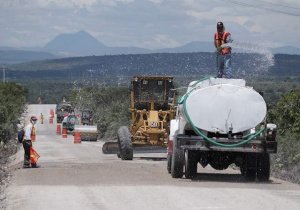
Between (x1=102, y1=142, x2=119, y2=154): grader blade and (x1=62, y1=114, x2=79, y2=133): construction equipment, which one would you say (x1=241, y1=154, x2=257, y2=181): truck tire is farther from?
(x1=62, y1=114, x2=79, y2=133): construction equipment

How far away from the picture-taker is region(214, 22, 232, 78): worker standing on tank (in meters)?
19.8

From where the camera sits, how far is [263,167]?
784 inches

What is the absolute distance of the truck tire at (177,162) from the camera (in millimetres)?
19688

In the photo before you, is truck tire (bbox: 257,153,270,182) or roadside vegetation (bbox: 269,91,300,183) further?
roadside vegetation (bbox: 269,91,300,183)

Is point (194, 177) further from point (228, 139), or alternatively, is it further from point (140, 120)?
point (140, 120)

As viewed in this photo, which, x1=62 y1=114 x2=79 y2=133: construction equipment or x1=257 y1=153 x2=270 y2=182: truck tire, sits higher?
x1=257 y1=153 x2=270 y2=182: truck tire

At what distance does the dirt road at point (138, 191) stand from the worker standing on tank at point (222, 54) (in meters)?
2.70

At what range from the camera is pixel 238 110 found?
62.4ft

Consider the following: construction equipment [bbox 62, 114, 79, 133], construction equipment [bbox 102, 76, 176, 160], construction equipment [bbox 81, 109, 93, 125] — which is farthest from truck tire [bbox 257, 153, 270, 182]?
construction equipment [bbox 81, 109, 93, 125]

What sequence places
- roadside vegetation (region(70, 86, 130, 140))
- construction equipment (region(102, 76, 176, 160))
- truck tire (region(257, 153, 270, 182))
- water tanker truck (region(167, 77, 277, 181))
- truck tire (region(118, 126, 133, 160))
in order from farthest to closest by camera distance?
roadside vegetation (region(70, 86, 130, 140))
construction equipment (region(102, 76, 176, 160))
truck tire (region(118, 126, 133, 160))
truck tire (region(257, 153, 270, 182))
water tanker truck (region(167, 77, 277, 181))

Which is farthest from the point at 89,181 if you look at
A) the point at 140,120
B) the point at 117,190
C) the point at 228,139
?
the point at 140,120

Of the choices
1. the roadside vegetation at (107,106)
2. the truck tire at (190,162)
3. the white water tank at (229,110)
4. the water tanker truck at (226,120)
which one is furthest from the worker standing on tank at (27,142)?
the roadside vegetation at (107,106)

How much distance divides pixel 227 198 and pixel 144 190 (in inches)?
81.6

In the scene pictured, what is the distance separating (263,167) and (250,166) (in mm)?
328
